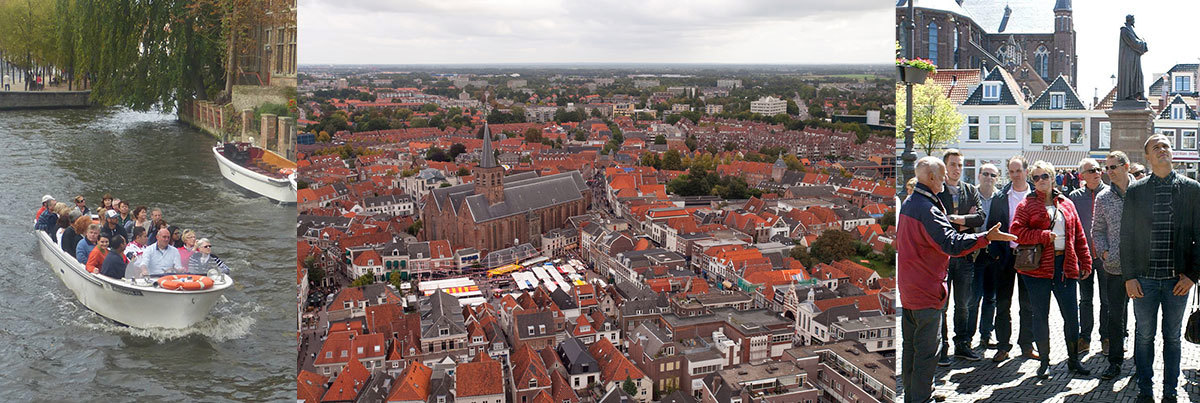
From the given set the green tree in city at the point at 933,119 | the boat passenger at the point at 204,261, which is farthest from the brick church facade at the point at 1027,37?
the boat passenger at the point at 204,261

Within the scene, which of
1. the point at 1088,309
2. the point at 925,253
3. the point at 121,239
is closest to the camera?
the point at 925,253

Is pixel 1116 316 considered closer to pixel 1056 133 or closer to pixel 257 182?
pixel 257 182

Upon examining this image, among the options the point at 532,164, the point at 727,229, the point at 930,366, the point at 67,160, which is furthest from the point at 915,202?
the point at 67,160

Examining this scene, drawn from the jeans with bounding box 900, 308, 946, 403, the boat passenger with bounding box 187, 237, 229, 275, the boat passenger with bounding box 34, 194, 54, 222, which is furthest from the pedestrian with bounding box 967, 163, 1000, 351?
the boat passenger with bounding box 34, 194, 54, 222

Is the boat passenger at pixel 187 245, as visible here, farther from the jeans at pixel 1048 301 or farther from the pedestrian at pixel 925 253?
the jeans at pixel 1048 301

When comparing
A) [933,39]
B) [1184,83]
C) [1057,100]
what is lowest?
[1057,100]

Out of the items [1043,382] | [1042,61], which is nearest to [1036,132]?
[1043,382]

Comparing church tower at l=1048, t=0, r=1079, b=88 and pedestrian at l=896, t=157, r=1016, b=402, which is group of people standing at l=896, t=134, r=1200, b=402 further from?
church tower at l=1048, t=0, r=1079, b=88
